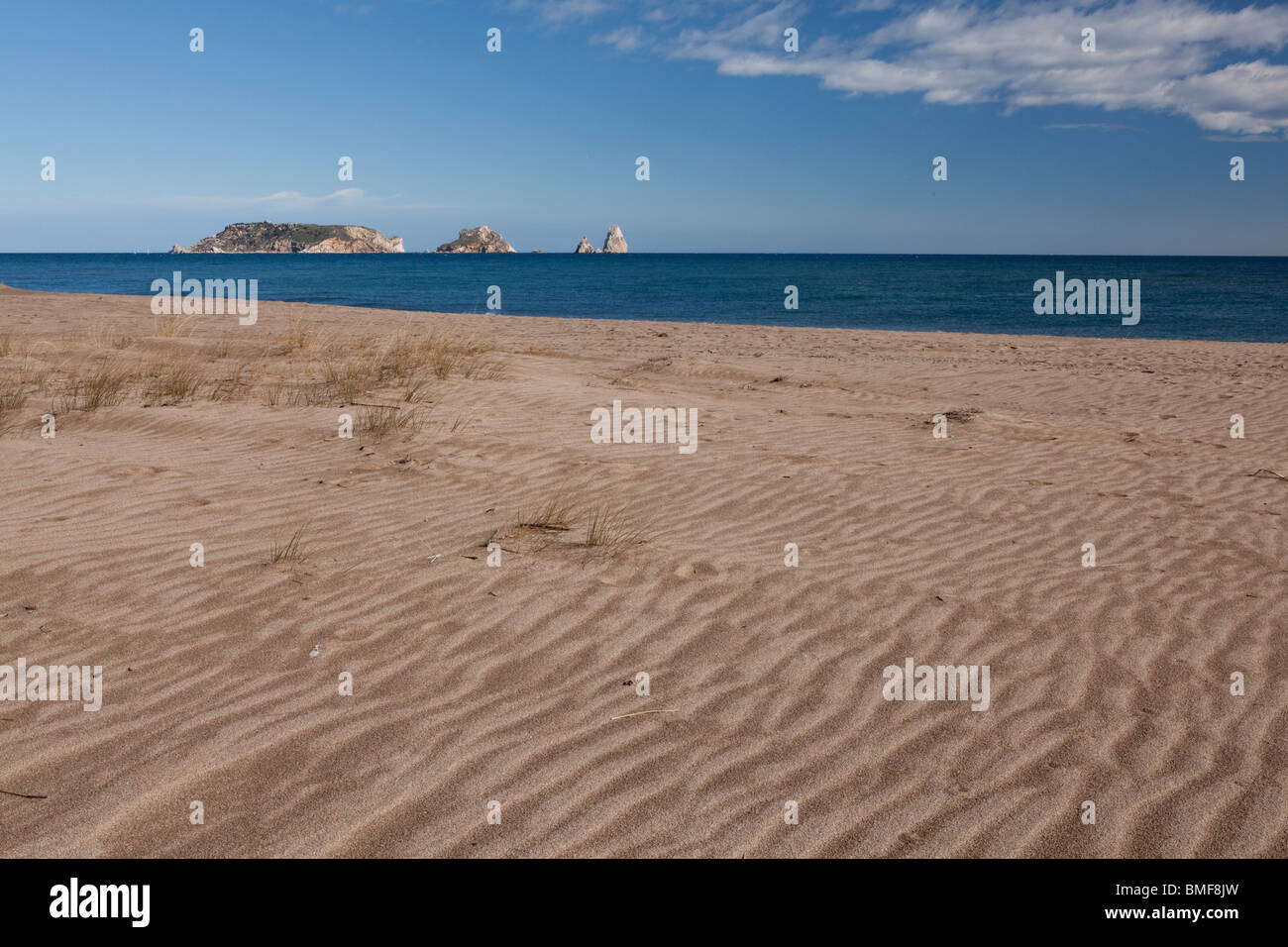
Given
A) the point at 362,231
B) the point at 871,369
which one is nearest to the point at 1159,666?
the point at 871,369

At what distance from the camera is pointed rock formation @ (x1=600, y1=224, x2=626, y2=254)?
158875mm

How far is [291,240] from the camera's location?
146625mm

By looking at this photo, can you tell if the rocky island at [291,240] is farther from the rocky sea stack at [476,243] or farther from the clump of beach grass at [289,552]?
the clump of beach grass at [289,552]

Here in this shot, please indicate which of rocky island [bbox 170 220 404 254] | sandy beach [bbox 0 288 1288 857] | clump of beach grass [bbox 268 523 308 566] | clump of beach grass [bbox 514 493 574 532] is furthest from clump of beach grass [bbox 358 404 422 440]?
rocky island [bbox 170 220 404 254]

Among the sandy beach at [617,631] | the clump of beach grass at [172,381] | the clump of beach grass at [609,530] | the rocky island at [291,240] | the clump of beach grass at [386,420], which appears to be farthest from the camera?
the rocky island at [291,240]

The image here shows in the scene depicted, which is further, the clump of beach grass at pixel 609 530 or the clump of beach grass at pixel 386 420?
the clump of beach grass at pixel 386 420

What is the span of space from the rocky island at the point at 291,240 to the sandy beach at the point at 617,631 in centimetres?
15063

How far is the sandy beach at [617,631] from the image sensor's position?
259 centimetres

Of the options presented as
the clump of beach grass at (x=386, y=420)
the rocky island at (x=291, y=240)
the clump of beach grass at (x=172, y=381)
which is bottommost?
the clump of beach grass at (x=386, y=420)

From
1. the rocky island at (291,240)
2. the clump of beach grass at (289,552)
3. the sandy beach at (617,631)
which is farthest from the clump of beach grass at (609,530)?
the rocky island at (291,240)

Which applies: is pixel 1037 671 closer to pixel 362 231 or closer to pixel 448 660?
pixel 448 660
